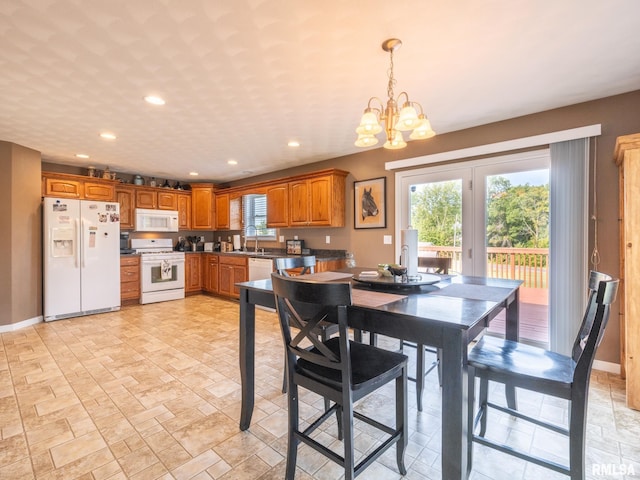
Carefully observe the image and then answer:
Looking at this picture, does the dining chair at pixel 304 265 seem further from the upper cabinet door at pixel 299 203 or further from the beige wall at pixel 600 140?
the upper cabinet door at pixel 299 203

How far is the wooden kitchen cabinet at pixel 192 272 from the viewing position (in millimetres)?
6031

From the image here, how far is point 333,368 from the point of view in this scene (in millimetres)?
1312

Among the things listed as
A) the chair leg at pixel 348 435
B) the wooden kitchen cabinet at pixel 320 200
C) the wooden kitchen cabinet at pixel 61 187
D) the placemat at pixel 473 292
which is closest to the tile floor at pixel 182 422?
the chair leg at pixel 348 435

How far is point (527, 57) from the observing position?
6.68ft

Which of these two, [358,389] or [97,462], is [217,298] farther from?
[358,389]

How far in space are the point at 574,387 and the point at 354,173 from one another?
3.63m

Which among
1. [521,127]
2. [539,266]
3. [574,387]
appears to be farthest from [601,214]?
[574,387]

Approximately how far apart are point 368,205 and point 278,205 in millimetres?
1617

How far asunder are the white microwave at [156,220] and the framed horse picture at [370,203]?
3.73 metres

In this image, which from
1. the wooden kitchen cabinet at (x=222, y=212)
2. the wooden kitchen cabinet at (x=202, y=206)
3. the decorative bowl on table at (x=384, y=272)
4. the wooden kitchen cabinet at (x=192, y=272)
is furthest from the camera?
the wooden kitchen cabinet at (x=202, y=206)

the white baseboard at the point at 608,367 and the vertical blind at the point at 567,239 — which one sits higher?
the vertical blind at the point at 567,239

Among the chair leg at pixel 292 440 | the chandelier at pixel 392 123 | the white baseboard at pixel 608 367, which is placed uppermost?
the chandelier at pixel 392 123

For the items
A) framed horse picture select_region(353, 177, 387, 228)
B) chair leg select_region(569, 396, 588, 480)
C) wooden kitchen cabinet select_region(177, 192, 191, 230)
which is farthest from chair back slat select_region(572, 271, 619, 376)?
wooden kitchen cabinet select_region(177, 192, 191, 230)

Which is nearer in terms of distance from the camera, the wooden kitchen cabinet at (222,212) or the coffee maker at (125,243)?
the coffee maker at (125,243)
